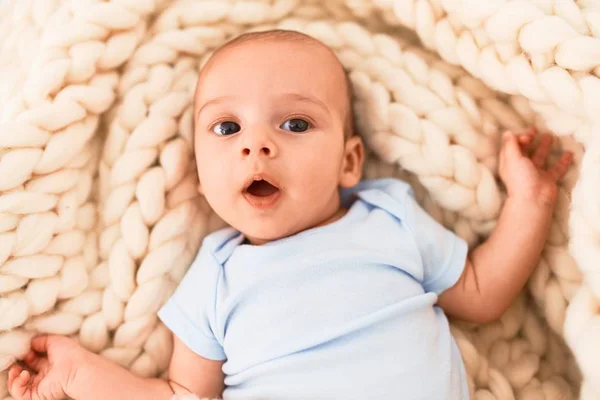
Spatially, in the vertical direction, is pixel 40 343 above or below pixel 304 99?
below

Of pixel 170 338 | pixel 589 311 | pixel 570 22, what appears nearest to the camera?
pixel 589 311

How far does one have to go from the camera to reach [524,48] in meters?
0.81

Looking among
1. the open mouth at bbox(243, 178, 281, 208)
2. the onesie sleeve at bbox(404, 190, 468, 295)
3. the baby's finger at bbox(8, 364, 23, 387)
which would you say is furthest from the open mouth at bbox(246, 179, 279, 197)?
the baby's finger at bbox(8, 364, 23, 387)

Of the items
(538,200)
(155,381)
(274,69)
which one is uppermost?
(274,69)

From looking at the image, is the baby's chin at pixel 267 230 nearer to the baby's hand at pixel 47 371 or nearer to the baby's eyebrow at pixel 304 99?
the baby's eyebrow at pixel 304 99

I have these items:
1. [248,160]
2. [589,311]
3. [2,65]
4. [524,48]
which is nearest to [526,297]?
[589,311]

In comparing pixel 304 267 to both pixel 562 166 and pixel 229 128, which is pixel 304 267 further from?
pixel 562 166

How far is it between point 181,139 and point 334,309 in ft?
1.23

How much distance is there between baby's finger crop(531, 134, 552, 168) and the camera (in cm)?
91

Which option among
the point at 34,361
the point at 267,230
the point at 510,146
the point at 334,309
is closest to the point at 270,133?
the point at 267,230

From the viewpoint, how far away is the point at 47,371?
85cm

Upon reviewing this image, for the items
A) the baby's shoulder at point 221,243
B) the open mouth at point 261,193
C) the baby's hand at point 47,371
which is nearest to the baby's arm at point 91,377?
the baby's hand at point 47,371

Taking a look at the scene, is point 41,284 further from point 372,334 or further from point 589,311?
point 589,311

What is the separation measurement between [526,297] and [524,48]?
409 millimetres
